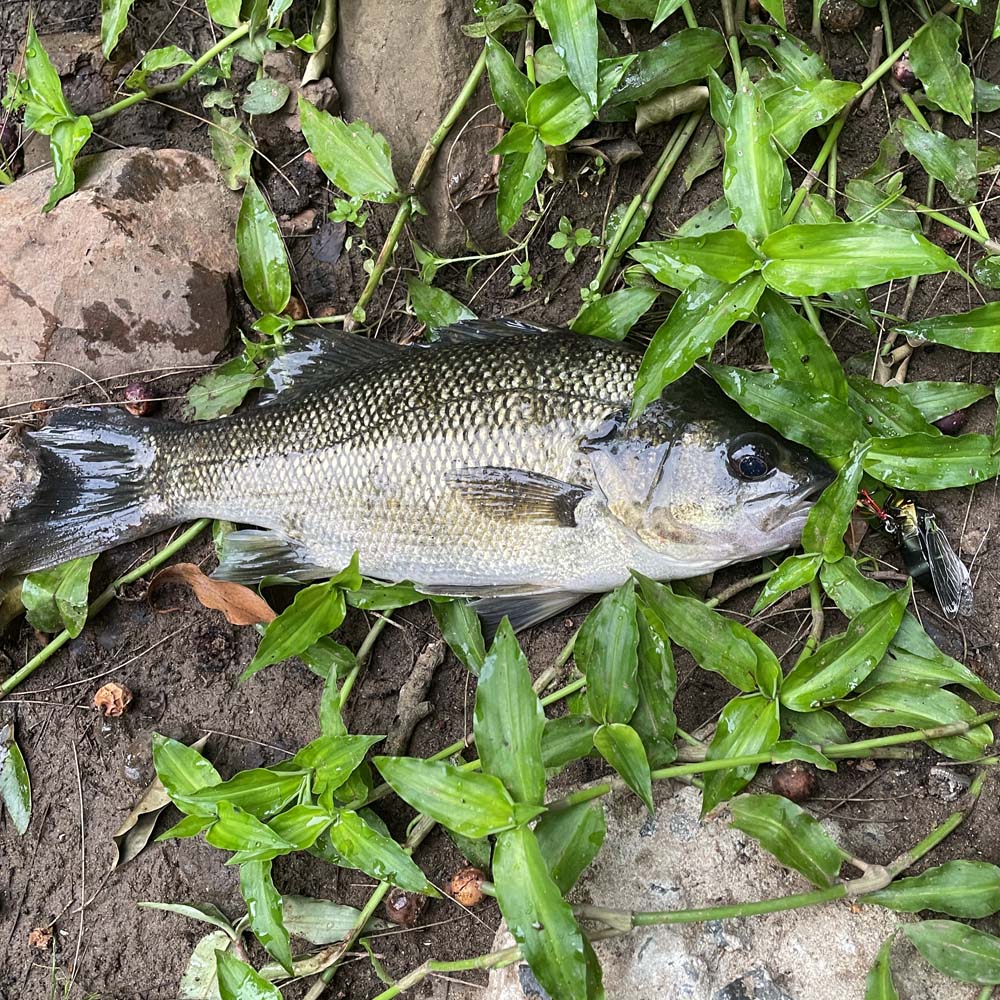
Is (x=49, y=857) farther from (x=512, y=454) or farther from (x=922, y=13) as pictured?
(x=922, y=13)

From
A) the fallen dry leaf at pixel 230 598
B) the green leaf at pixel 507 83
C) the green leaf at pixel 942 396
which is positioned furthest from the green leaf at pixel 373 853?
the green leaf at pixel 507 83

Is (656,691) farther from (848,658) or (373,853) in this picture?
(373,853)

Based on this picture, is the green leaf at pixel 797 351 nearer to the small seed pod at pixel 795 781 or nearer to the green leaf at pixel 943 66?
the green leaf at pixel 943 66

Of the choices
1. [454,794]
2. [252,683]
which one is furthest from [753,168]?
[252,683]

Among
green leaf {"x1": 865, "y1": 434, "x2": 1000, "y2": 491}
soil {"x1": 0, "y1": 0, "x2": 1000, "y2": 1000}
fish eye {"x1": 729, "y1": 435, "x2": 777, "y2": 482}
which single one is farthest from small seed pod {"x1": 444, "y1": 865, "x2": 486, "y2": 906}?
green leaf {"x1": 865, "y1": 434, "x2": 1000, "y2": 491}

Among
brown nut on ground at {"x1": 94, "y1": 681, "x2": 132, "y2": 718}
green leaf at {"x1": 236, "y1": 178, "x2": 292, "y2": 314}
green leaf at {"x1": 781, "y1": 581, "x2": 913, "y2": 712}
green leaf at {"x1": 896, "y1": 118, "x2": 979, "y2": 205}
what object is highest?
green leaf at {"x1": 236, "y1": 178, "x2": 292, "y2": 314}

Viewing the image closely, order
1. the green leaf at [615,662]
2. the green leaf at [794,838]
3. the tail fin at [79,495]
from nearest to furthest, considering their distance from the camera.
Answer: the green leaf at [794,838] → the green leaf at [615,662] → the tail fin at [79,495]

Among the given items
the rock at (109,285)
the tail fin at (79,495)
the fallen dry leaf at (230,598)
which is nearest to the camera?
the fallen dry leaf at (230,598)

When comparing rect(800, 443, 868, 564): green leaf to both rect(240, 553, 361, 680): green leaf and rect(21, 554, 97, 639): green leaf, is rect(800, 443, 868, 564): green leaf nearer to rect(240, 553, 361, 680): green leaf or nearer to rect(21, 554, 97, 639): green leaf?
rect(240, 553, 361, 680): green leaf
